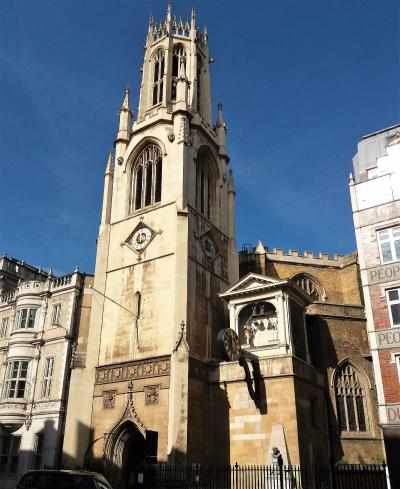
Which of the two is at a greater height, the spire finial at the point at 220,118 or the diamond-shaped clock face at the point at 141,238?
the spire finial at the point at 220,118

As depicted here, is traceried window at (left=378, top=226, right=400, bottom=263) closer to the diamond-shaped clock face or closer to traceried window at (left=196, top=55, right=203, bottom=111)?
the diamond-shaped clock face

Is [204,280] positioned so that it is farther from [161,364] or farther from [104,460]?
[104,460]

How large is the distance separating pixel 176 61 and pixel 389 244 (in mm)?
29296

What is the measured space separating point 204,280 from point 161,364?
6.56 m

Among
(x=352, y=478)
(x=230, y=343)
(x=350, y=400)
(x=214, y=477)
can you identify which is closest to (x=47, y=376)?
(x=230, y=343)

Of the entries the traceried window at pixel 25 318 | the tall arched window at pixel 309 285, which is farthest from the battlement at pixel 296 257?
the traceried window at pixel 25 318

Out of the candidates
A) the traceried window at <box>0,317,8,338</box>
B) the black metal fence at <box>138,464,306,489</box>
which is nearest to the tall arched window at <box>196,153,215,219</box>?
the traceried window at <box>0,317,8,338</box>

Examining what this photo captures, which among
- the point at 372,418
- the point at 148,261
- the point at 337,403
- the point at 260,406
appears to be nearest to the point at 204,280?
the point at 148,261

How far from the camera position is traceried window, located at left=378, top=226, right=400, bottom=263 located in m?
22.3

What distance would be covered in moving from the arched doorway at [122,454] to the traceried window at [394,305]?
575 inches

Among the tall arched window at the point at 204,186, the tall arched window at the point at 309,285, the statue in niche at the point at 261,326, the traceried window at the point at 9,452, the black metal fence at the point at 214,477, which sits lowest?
the black metal fence at the point at 214,477

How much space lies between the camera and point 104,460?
28.1 m

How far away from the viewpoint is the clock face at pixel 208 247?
3434 centimetres

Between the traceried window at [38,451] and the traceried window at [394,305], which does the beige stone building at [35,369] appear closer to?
the traceried window at [38,451]
